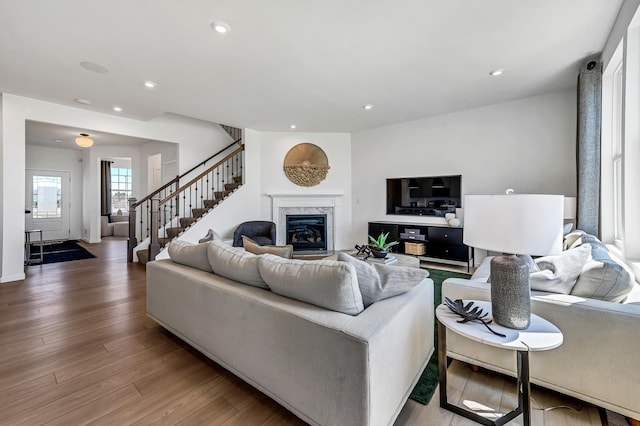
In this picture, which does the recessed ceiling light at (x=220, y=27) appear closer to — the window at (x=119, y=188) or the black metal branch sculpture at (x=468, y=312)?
the black metal branch sculpture at (x=468, y=312)

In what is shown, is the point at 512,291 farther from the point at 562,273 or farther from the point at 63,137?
the point at 63,137

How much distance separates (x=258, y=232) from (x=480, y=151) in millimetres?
4273

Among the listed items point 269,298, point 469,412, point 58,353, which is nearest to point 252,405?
point 269,298

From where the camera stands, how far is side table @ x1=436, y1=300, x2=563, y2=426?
1.24m

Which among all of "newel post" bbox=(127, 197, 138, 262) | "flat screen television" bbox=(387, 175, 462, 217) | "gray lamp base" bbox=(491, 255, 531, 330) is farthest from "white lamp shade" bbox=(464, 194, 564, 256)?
"newel post" bbox=(127, 197, 138, 262)

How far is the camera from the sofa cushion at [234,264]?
70.6 inches

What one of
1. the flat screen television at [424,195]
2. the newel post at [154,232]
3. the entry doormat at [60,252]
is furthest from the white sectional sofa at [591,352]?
the entry doormat at [60,252]

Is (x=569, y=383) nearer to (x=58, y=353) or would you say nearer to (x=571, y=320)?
(x=571, y=320)

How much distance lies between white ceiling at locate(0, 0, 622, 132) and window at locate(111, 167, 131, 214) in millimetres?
6900

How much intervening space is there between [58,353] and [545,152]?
594 cm

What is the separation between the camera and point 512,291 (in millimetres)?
1348

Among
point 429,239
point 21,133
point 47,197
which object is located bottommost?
point 429,239

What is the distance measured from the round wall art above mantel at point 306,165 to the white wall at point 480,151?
2.40ft

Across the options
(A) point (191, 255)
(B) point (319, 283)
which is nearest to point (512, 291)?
(B) point (319, 283)
